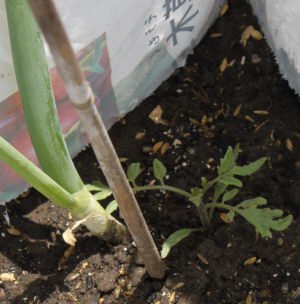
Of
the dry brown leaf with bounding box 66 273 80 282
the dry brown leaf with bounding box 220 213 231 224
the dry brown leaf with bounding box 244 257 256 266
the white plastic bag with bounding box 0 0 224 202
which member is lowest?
Result: the dry brown leaf with bounding box 244 257 256 266

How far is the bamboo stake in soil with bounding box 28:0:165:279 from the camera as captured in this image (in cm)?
51

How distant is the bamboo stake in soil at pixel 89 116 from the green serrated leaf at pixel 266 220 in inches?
8.6

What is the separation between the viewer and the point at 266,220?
1013 mm

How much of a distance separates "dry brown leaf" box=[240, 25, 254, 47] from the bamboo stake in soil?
792mm

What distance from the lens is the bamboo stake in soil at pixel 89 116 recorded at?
514mm

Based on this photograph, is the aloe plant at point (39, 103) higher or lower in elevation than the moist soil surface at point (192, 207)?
higher

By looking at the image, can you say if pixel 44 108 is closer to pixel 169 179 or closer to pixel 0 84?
pixel 0 84

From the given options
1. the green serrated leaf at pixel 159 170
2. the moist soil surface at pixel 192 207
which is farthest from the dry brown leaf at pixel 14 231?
the green serrated leaf at pixel 159 170


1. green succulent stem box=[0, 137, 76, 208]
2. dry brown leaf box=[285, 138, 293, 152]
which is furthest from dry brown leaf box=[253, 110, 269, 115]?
green succulent stem box=[0, 137, 76, 208]

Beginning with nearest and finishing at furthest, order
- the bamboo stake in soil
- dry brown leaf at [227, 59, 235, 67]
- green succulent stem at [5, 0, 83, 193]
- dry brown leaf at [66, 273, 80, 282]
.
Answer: the bamboo stake in soil → green succulent stem at [5, 0, 83, 193] → dry brown leaf at [66, 273, 80, 282] → dry brown leaf at [227, 59, 235, 67]

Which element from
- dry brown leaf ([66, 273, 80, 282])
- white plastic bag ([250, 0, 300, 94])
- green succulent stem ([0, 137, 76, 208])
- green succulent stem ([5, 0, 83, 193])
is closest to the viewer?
green succulent stem ([0, 137, 76, 208])

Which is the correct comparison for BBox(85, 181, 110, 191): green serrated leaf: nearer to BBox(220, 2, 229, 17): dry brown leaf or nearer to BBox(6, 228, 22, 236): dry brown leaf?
BBox(6, 228, 22, 236): dry brown leaf

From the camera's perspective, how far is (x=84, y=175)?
137cm

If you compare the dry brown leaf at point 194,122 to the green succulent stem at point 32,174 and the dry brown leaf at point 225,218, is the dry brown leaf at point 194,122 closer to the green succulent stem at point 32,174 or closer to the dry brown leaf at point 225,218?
the dry brown leaf at point 225,218
